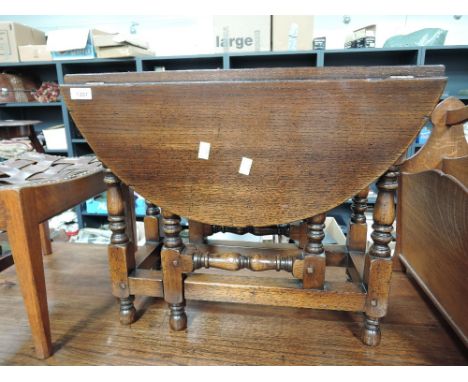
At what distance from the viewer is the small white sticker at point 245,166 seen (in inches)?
31.0

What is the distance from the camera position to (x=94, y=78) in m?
0.80

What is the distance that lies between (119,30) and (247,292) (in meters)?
2.99

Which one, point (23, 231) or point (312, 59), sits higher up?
point (312, 59)

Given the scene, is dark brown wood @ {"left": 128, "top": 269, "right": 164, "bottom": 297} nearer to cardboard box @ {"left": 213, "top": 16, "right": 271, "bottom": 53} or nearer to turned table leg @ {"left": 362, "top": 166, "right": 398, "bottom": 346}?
turned table leg @ {"left": 362, "top": 166, "right": 398, "bottom": 346}

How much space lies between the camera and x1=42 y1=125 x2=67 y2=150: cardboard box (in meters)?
2.89

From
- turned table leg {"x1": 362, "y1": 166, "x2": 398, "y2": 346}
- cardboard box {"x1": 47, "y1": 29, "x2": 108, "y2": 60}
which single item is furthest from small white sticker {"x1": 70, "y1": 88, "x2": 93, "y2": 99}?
cardboard box {"x1": 47, "y1": 29, "x2": 108, "y2": 60}

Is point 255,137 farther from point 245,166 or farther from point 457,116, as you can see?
point 457,116

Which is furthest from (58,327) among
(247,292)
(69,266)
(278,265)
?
(278,265)

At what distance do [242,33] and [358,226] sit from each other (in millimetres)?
1956

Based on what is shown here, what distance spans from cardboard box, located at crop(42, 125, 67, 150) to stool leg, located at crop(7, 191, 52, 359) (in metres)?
2.41

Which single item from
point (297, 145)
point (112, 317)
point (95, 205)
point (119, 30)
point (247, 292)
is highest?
point (119, 30)

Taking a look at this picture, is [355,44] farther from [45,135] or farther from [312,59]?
[45,135]

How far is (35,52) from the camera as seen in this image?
2689 millimetres

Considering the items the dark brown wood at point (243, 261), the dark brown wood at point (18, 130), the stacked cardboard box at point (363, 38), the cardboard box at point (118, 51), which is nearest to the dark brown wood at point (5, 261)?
the dark brown wood at point (243, 261)
